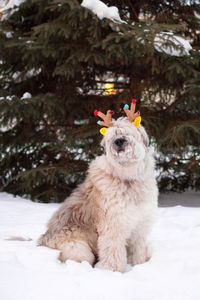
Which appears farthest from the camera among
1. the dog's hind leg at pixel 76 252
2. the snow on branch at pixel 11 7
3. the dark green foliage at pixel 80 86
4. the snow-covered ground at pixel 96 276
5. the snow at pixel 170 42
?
the snow on branch at pixel 11 7

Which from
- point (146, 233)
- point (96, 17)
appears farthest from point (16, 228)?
point (96, 17)

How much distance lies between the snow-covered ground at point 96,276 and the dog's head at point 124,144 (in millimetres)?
1030

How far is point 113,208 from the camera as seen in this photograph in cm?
304

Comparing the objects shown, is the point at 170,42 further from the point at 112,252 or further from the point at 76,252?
the point at 76,252

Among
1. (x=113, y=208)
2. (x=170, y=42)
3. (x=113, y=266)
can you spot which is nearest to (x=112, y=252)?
(x=113, y=266)

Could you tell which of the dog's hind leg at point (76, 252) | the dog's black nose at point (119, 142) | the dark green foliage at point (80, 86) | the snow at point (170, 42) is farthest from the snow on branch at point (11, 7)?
the dog's hind leg at point (76, 252)

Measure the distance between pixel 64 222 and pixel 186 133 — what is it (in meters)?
3.45

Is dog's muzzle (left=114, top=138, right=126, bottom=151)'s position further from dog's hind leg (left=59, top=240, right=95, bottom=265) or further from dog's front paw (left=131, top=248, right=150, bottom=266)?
dog's front paw (left=131, top=248, right=150, bottom=266)

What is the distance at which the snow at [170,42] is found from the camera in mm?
5344

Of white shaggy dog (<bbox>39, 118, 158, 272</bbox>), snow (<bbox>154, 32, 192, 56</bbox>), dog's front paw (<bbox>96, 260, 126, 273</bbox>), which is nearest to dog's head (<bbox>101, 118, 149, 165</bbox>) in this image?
white shaggy dog (<bbox>39, 118, 158, 272</bbox>)

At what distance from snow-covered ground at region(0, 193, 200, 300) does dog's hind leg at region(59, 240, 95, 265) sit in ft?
0.19

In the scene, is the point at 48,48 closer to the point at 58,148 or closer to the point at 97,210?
the point at 58,148

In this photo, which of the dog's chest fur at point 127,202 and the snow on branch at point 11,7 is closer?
the dog's chest fur at point 127,202

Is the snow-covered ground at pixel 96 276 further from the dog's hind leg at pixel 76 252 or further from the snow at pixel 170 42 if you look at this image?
the snow at pixel 170 42
